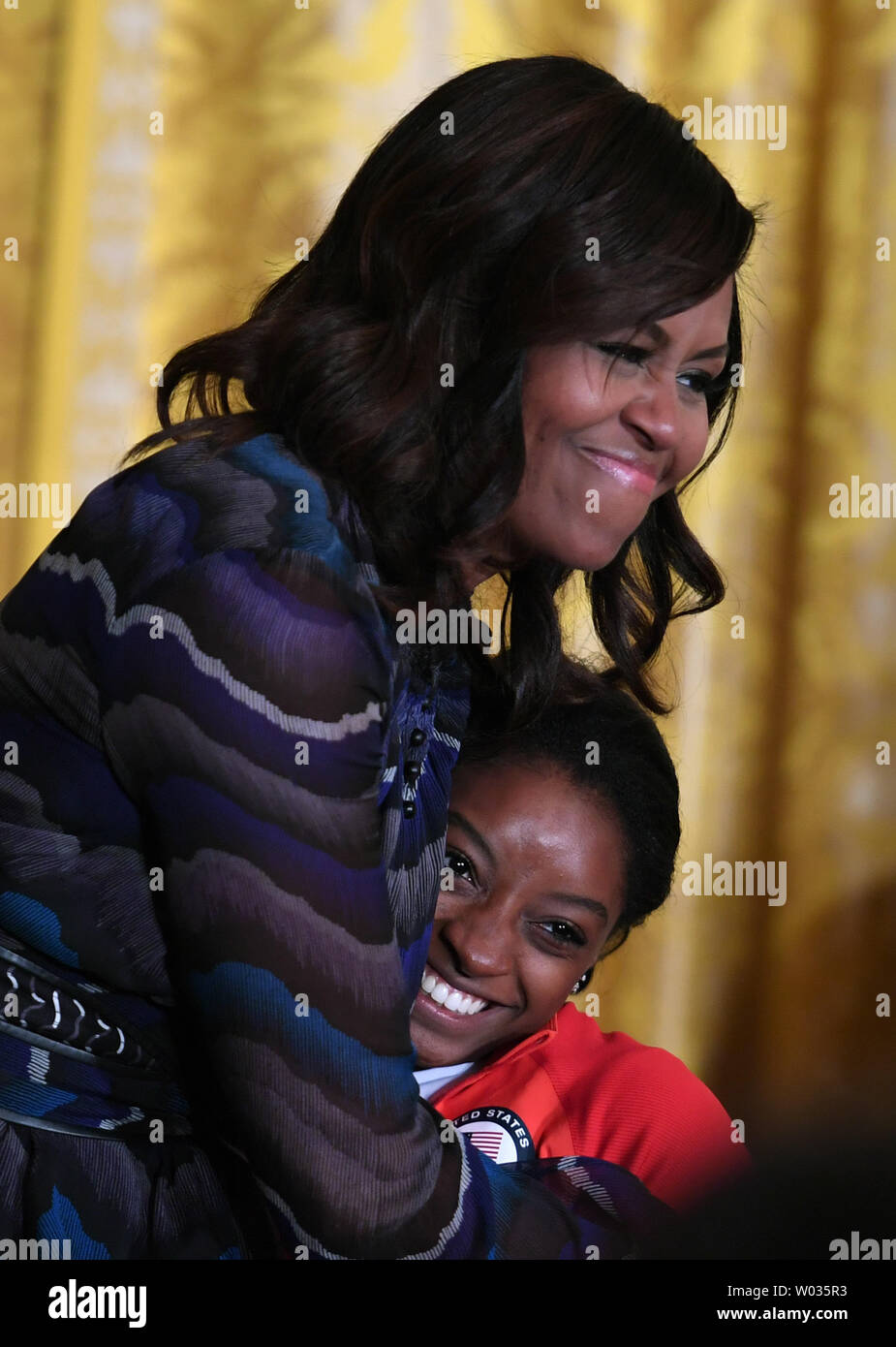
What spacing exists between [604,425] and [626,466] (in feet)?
0.13

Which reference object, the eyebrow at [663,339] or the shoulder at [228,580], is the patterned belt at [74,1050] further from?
the eyebrow at [663,339]

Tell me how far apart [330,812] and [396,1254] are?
0.71ft

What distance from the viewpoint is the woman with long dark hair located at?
0.67 m

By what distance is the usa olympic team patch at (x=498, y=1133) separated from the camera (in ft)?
3.51

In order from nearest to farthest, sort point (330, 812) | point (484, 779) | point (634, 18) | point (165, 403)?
1. point (330, 812)
2. point (165, 403)
3. point (484, 779)
4. point (634, 18)

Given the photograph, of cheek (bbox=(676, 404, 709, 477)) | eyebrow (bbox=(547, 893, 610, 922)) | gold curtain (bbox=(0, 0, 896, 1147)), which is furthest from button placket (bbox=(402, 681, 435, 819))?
gold curtain (bbox=(0, 0, 896, 1147))

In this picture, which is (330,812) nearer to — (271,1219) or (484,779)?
(271,1219)

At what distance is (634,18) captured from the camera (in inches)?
66.2

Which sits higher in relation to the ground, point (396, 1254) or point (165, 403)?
point (165, 403)

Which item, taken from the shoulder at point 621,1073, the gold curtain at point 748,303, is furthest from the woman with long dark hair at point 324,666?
the gold curtain at point 748,303

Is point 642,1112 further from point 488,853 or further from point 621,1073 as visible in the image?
point 488,853

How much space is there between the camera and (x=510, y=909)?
1.19 m

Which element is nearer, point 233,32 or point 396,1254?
point 396,1254

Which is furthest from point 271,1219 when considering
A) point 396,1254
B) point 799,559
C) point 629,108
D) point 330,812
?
point 799,559
